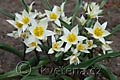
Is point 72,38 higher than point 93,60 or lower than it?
higher

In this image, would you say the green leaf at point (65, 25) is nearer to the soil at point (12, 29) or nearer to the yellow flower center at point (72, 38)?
the yellow flower center at point (72, 38)

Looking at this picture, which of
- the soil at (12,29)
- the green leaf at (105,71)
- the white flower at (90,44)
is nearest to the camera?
the white flower at (90,44)

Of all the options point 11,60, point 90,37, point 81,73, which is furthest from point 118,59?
point 11,60

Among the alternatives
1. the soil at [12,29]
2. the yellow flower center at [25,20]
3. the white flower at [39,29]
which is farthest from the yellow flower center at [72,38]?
the soil at [12,29]

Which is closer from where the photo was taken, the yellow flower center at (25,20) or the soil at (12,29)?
the yellow flower center at (25,20)

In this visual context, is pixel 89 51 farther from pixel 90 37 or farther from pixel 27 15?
pixel 27 15

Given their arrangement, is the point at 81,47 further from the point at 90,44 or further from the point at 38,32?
the point at 38,32

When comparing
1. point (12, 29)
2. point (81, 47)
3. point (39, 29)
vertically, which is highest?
point (12, 29)

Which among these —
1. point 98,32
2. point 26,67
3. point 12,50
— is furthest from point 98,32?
point 12,50
